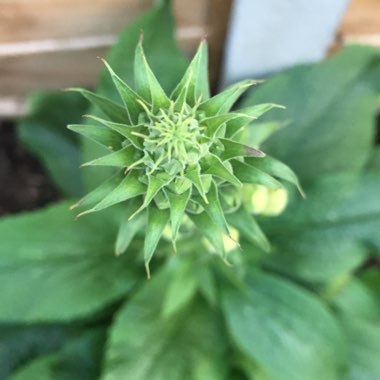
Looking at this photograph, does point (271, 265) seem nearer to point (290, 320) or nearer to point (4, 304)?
point (290, 320)

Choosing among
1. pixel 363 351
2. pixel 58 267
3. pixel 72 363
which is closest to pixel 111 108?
pixel 58 267

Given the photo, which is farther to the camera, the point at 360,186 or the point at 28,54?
the point at 28,54

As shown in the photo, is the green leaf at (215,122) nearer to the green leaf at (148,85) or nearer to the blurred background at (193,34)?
the green leaf at (148,85)

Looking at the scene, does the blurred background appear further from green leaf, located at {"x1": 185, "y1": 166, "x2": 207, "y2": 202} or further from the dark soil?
green leaf, located at {"x1": 185, "y1": 166, "x2": 207, "y2": 202}

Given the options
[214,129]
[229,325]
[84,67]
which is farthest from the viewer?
[84,67]

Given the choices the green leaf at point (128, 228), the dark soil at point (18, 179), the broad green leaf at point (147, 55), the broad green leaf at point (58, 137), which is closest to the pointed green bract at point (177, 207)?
the green leaf at point (128, 228)

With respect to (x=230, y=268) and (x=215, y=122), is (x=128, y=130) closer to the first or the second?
(x=215, y=122)

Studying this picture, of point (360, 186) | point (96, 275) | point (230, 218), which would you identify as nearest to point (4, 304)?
point (96, 275)

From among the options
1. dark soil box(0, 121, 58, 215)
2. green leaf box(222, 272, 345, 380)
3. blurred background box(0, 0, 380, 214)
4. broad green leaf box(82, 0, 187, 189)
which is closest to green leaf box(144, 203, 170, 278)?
broad green leaf box(82, 0, 187, 189)
